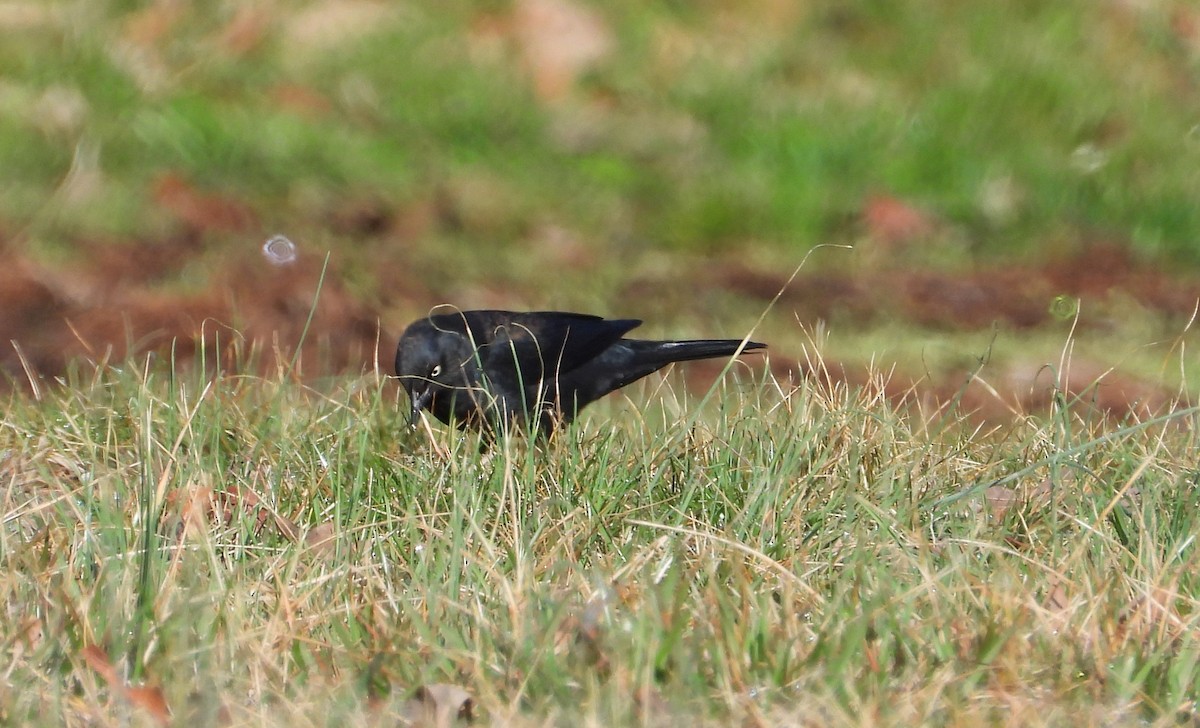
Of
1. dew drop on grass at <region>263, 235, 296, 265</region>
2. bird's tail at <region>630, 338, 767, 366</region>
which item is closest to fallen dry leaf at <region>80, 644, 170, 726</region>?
bird's tail at <region>630, 338, 767, 366</region>

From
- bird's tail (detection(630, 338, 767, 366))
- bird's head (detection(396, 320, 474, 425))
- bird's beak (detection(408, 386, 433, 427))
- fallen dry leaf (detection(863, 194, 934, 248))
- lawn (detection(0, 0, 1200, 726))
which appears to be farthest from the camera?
fallen dry leaf (detection(863, 194, 934, 248))

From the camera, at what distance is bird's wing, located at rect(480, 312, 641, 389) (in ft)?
14.5

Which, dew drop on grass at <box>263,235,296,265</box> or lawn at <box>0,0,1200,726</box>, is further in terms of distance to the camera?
dew drop on grass at <box>263,235,296,265</box>

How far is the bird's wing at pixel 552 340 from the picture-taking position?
4.43 m

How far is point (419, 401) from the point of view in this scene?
3.98m

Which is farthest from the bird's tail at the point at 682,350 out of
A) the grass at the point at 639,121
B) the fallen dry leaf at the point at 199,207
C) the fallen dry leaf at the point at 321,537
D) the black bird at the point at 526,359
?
the fallen dry leaf at the point at 199,207

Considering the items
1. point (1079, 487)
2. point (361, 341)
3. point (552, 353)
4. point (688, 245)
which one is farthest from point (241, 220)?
point (1079, 487)

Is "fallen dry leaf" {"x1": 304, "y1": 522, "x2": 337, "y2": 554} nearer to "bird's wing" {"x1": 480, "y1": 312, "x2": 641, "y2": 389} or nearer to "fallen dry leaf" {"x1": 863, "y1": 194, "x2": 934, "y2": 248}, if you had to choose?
"bird's wing" {"x1": 480, "y1": 312, "x2": 641, "y2": 389}

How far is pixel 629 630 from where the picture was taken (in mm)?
2344

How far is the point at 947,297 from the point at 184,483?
407cm

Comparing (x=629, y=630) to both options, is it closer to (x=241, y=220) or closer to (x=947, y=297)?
(x=947, y=297)

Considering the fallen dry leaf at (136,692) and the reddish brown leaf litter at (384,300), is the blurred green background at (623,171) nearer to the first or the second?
the reddish brown leaf litter at (384,300)

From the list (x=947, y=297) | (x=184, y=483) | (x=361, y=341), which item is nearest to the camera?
(x=184, y=483)

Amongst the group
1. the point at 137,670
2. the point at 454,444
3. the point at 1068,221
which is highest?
the point at 1068,221
